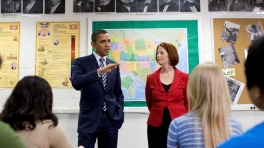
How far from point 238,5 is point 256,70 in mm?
2950

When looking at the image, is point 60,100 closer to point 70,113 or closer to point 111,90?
point 70,113

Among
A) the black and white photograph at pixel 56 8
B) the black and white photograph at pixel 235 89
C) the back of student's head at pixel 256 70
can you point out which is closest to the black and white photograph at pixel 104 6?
the black and white photograph at pixel 56 8

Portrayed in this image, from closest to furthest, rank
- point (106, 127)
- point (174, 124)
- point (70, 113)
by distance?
1. point (174, 124)
2. point (106, 127)
3. point (70, 113)

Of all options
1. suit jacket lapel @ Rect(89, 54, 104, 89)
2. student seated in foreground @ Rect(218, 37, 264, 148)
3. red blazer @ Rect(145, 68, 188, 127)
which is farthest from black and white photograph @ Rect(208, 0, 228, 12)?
student seated in foreground @ Rect(218, 37, 264, 148)

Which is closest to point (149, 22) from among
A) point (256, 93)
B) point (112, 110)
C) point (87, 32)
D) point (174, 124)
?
point (87, 32)

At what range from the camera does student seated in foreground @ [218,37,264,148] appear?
1.84 ft

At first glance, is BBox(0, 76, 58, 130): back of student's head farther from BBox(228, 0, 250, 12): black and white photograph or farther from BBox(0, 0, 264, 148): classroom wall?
BBox(228, 0, 250, 12): black and white photograph

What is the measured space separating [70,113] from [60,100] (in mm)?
192

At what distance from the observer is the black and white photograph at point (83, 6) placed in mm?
3201

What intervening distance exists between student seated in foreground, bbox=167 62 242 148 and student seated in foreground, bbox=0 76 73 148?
1.92 ft

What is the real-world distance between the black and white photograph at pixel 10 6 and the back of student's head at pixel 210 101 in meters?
2.58

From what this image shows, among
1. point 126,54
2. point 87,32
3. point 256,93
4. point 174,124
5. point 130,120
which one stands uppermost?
point 87,32

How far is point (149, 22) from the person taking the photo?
3197 millimetres

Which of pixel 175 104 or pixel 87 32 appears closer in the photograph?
pixel 175 104
